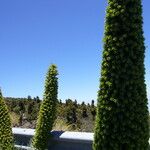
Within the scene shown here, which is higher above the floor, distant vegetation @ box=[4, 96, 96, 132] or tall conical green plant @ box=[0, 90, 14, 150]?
distant vegetation @ box=[4, 96, 96, 132]

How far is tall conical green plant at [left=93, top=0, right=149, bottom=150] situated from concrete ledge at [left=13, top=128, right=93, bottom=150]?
4.02 m

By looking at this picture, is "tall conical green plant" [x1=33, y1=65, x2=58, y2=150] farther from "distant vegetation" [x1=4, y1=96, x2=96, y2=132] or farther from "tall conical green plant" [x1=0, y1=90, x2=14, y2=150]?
"distant vegetation" [x1=4, y1=96, x2=96, y2=132]

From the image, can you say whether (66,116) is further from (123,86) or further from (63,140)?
(123,86)

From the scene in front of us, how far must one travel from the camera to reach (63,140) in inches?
609

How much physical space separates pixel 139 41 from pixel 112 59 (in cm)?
66

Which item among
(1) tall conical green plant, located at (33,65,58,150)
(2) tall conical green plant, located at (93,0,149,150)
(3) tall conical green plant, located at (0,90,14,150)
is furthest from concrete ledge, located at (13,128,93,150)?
(2) tall conical green plant, located at (93,0,149,150)

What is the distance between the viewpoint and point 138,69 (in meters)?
10.2

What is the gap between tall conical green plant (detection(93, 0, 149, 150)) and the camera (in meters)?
10.1

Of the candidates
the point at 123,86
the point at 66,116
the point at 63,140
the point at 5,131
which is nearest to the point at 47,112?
the point at 63,140

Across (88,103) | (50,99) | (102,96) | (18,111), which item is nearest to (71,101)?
(88,103)

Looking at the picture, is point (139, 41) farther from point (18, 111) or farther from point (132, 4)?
point (18, 111)

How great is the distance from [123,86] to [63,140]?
5.75 metres

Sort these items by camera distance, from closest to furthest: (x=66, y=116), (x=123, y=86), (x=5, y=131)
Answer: (x=123, y=86) < (x=5, y=131) < (x=66, y=116)

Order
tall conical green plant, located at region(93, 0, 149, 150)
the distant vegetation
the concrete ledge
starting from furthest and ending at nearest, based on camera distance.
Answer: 1. the distant vegetation
2. the concrete ledge
3. tall conical green plant, located at region(93, 0, 149, 150)
